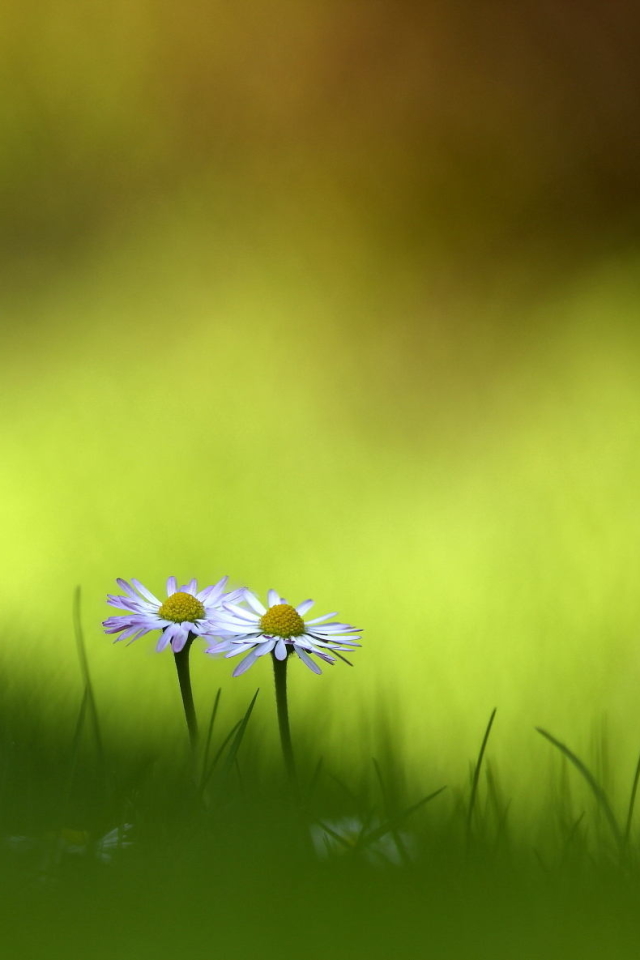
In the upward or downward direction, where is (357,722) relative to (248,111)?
downward

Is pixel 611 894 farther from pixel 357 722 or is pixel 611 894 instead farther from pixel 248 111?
pixel 248 111

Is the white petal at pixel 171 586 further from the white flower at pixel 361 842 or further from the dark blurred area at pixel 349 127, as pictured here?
the dark blurred area at pixel 349 127

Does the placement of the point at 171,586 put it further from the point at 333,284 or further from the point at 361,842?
the point at 333,284

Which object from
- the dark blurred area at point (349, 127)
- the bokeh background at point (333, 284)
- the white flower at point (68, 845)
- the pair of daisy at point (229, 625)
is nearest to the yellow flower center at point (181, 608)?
the pair of daisy at point (229, 625)

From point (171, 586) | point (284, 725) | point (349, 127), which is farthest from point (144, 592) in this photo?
point (349, 127)

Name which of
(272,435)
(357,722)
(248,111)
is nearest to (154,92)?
(248,111)

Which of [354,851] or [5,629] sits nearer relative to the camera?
[354,851]

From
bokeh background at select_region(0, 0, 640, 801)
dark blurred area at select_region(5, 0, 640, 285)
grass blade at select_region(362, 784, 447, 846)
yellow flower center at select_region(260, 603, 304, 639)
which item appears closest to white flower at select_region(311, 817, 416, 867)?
grass blade at select_region(362, 784, 447, 846)
